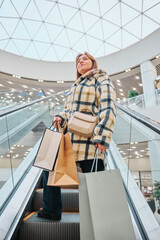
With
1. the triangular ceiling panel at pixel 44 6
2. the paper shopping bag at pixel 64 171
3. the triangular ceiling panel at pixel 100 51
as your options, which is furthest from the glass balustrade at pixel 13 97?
the triangular ceiling panel at pixel 100 51

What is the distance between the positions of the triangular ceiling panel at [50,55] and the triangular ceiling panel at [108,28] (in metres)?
6.73

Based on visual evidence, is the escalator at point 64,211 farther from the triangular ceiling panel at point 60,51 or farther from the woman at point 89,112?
the triangular ceiling panel at point 60,51

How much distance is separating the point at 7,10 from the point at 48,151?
21926 mm

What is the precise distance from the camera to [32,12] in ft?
62.0

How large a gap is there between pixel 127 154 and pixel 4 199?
2003mm

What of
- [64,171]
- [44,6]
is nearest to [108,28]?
[44,6]

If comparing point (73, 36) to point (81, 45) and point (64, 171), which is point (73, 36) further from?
point (64, 171)

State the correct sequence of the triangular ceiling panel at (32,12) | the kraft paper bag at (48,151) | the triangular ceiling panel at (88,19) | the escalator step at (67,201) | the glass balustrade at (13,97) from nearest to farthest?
the kraft paper bag at (48,151)
the escalator step at (67,201)
the glass balustrade at (13,97)
the triangular ceiling panel at (32,12)
the triangular ceiling panel at (88,19)

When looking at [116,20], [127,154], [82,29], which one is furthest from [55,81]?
[127,154]

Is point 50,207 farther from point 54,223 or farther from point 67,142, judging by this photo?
point 67,142

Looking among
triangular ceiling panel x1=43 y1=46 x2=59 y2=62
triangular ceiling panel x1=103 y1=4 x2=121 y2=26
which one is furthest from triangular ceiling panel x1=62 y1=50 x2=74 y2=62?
triangular ceiling panel x1=103 y1=4 x2=121 y2=26

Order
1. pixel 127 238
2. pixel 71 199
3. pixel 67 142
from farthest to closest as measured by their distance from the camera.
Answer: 1. pixel 71 199
2. pixel 67 142
3. pixel 127 238

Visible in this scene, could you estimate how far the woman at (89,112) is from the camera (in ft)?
5.59

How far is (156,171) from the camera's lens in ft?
5.72
